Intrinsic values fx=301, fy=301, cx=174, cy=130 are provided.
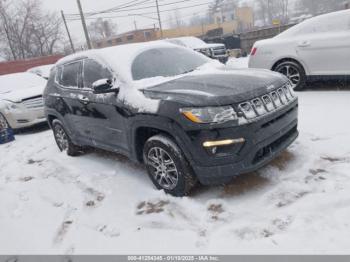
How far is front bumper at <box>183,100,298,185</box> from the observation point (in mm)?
2766

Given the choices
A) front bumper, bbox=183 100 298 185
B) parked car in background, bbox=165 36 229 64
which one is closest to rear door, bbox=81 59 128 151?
front bumper, bbox=183 100 298 185

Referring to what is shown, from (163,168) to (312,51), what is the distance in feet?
15.2

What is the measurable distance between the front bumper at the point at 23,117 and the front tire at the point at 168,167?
521 centimetres

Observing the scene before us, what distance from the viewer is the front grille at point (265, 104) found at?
2811mm

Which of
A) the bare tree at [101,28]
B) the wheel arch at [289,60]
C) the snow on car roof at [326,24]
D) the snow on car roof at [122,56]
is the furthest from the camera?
the bare tree at [101,28]

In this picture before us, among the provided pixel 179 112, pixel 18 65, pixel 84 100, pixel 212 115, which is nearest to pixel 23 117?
pixel 84 100

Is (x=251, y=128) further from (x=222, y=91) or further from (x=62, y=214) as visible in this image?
(x=62, y=214)

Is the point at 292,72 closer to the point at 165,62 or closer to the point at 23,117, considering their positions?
the point at 165,62

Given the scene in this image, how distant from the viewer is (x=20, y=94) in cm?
774

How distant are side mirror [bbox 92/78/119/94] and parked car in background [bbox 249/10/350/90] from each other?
449 cm

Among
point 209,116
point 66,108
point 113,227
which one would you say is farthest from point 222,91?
point 66,108

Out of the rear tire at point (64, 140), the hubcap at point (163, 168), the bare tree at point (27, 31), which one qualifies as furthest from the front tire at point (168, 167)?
the bare tree at point (27, 31)

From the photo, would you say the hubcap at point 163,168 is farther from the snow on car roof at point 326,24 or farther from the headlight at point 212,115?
the snow on car roof at point 326,24

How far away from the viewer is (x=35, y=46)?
33438 millimetres
